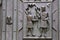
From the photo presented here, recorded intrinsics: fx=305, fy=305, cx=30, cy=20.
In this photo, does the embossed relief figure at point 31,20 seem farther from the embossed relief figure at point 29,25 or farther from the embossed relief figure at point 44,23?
the embossed relief figure at point 44,23

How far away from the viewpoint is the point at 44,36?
34.2ft

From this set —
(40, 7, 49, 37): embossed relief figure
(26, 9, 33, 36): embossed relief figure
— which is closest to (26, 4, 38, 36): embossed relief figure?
(26, 9, 33, 36): embossed relief figure

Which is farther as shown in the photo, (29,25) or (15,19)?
(15,19)

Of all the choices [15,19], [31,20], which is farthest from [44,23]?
[15,19]

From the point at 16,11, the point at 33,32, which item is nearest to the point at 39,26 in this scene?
the point at 33,32

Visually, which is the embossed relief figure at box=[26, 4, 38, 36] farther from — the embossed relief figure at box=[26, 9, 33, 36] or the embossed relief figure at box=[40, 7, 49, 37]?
the embossed relief figure at box=[40, 7, 49, 37]

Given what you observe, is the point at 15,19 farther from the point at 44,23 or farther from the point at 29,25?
the point at 44,23

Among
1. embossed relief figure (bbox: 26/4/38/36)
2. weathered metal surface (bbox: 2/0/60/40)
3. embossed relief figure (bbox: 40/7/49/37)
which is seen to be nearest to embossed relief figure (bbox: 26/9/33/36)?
embossed relief figure (bbox: 26/4/38/36)

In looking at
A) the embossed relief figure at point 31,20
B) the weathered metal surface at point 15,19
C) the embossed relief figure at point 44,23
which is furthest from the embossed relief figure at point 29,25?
the embossed relief figure at point 44,23

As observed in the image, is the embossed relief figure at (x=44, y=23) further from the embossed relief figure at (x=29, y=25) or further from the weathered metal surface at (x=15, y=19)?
the embossed relief figure at (x=29, y=25)

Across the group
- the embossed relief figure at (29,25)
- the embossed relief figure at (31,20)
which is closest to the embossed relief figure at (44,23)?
the embossed relief figure at (31,20)

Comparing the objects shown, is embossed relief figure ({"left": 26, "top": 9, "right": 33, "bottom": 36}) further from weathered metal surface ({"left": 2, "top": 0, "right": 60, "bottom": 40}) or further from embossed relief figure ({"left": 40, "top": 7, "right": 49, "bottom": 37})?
embossed relief figure ({"left": 40, "top": 7, "right": 49, "bottom": 37})

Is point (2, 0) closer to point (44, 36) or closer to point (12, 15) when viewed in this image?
point (12, 15)

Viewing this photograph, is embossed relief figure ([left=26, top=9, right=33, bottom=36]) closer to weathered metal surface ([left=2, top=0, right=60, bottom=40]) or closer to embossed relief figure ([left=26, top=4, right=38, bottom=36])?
embossed relief figure ([left=26, top=4, right=38, bottom=36])
